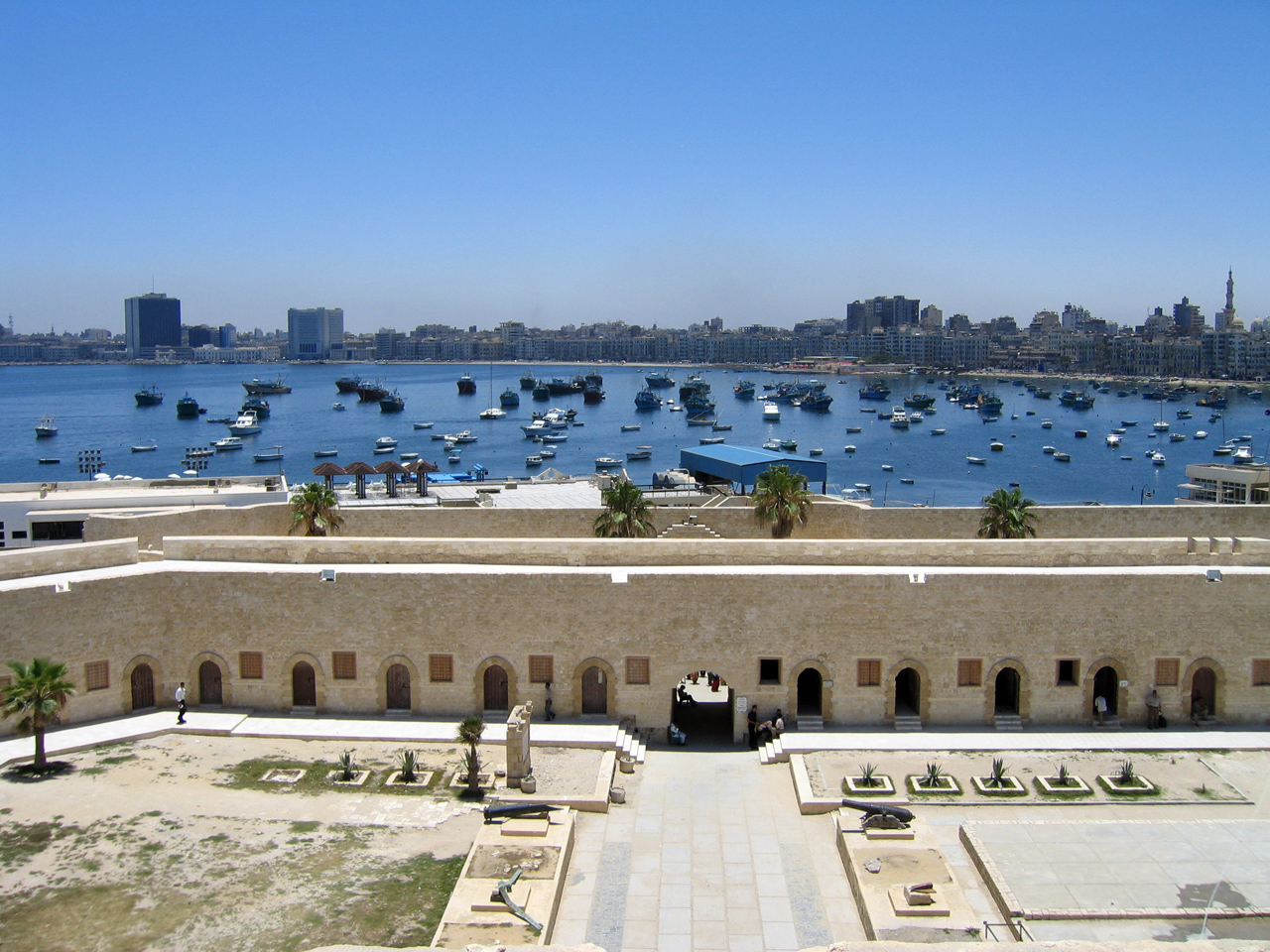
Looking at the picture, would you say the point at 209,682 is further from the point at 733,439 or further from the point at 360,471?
the point at 733,439

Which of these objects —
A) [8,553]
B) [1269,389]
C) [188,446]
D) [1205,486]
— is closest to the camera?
[8,553]

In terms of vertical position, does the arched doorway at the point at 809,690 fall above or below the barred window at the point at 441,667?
below

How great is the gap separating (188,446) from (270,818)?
361ft

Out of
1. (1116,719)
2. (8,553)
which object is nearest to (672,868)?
(1116,719)

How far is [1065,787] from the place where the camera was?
1712 centimetres

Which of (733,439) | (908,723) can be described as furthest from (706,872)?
(733,439)

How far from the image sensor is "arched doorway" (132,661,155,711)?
20297 millimetres

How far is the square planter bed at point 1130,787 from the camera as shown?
16969 mm

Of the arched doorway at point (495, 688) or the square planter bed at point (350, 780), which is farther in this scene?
the arched doorway at point (495, 688)

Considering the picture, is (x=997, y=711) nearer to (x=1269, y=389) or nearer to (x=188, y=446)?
(x=188, y=446)

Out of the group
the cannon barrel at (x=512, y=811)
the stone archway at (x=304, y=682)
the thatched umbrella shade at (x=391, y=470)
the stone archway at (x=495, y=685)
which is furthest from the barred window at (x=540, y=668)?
the thatched umbrella shade at (x=391, y=470)

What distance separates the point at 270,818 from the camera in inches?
631

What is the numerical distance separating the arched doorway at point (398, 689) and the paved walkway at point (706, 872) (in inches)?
207

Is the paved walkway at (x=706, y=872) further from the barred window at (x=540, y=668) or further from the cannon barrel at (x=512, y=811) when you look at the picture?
the barred window at (x=540, y=668)
